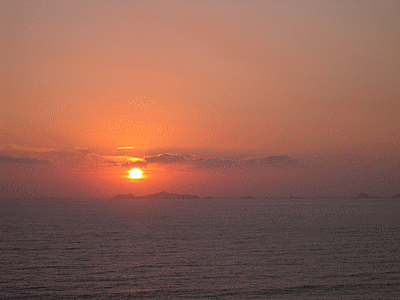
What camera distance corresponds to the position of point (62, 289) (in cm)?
4784

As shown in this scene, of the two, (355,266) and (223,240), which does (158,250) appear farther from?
(355,266)

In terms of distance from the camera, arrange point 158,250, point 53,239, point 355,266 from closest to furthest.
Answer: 1. point 355,266
2. point 158,250
3. point 53,239

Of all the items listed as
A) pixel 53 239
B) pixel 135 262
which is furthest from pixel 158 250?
pixel 53 239

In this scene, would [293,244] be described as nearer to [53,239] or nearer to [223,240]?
[223,240]

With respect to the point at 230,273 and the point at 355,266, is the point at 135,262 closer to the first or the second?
the point at 230,273

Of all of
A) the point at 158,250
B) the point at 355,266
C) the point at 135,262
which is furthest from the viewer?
the point at 158,250

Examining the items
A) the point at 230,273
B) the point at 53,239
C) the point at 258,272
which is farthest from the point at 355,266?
the point at 53,239

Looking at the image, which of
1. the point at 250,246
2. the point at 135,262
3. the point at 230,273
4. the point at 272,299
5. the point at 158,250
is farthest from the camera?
the point at 250,246

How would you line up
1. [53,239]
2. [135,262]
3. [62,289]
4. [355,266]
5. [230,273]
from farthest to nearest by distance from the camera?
[53,239] → [135,262] → [355,266] → [230,273] → [62,289]

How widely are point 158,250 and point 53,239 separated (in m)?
31.5

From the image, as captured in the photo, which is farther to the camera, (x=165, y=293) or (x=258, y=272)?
(x=258, y=272)

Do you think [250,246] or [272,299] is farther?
[250,246]

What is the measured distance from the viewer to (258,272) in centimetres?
5772

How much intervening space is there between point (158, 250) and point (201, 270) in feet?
71.4
